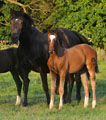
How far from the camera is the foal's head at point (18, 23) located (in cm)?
1003

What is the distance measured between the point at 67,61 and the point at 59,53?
0.89 ft

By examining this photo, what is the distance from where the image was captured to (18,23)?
10.2 metres

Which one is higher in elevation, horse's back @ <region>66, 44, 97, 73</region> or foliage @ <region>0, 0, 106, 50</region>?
horse's back @ <region>66, 44, 97, 73</region>

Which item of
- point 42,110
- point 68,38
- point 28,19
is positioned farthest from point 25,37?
point 42,110

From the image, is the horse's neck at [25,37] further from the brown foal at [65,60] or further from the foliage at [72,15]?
the foliage at [72,15]

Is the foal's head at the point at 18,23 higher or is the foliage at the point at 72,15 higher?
the foal's head at the point at 18,23

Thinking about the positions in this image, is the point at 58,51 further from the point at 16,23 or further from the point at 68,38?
the point at 68,38

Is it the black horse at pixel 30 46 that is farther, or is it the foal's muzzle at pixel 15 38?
the black horse at pixel 30 46

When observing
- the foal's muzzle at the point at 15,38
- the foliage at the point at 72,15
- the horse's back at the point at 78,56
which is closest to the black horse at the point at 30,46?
the foal's muzzle at the point at 15,38

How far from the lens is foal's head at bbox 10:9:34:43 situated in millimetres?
→ 10030

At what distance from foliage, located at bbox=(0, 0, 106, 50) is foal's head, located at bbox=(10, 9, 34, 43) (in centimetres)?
2039

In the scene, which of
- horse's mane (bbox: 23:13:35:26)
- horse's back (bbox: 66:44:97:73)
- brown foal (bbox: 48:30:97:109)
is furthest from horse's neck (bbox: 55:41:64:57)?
horse's mane (bbox: 23:13:35:26)

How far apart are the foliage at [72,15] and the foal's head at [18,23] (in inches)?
803

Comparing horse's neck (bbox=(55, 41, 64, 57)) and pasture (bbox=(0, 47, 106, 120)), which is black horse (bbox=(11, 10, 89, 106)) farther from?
horse's neck (bbox=(55, 41, 64, 57))
